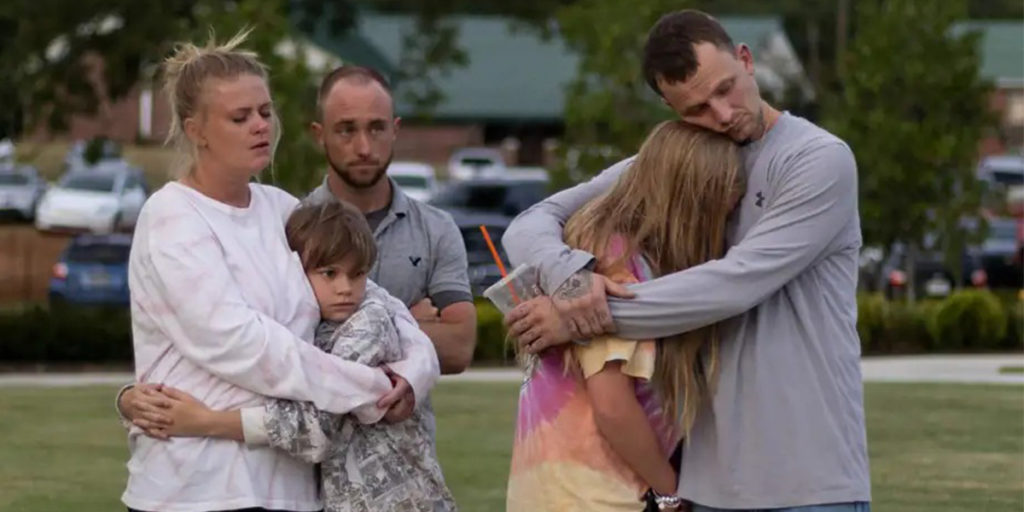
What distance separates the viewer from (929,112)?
26.2 metres

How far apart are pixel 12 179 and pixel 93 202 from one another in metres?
5.94

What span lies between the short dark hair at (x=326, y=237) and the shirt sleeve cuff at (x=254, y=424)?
15.2 inches

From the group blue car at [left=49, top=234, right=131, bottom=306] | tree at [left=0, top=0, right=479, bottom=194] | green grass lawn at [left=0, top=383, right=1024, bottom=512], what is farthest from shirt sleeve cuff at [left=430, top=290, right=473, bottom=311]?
blue car at [left=49, top=234, right=131, bottom=306]

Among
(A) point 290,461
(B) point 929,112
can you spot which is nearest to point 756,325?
(A) point 290,461

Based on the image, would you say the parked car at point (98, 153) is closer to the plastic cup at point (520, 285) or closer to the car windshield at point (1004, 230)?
the car windshield at point (1004, 230)

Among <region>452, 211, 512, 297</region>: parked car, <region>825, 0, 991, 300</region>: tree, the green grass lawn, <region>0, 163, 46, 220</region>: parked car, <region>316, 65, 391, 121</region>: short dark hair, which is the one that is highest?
<region>316, 65, 391, 121</region>: short dark hair

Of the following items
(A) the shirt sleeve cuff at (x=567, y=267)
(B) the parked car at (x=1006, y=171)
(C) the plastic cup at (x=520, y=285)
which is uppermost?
(A) the shirt sleeve cuff at (x=567, y=267)

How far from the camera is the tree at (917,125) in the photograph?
25.6m

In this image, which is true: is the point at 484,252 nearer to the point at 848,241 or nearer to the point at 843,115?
the point at 843,115

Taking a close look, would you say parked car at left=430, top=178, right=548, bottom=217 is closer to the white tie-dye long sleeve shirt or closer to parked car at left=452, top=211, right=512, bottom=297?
parked car at left=452, top=211, right=512, bottom=297

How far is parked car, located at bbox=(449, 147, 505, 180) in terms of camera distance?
159ft

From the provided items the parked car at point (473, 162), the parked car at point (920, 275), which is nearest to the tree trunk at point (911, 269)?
the parked car at point (920, 275)

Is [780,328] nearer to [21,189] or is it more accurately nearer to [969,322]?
[969,322]

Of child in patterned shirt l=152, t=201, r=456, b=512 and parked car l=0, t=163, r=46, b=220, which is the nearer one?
child in patterned shirt l=152, t=201, r=456, b=512
